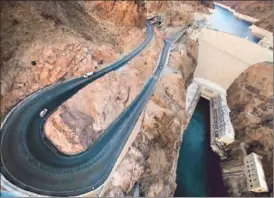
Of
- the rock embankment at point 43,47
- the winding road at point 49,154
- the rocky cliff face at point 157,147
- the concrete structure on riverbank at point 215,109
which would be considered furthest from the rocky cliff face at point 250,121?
the rock embankment at point 43,47

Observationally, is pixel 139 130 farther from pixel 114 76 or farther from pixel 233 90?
pixel 233 90

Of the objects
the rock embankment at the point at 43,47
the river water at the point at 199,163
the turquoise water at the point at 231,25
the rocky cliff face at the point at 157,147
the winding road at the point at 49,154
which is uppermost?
the rock embankment at the point at 43,47

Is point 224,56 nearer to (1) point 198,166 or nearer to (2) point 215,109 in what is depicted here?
(2) point 215,109

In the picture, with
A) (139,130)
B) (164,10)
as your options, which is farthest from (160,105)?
(164,10)

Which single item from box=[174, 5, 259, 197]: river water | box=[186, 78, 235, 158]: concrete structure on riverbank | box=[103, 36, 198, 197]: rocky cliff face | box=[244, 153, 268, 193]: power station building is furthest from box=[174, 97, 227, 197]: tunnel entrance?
box=[103, 36, 198, 197]: rocky cliff face

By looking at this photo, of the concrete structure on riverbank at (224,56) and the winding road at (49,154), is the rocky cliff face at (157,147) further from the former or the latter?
the concrete structure on riverbank at (224,56)

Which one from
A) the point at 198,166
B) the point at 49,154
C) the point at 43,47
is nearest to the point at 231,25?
the point at 198,166
